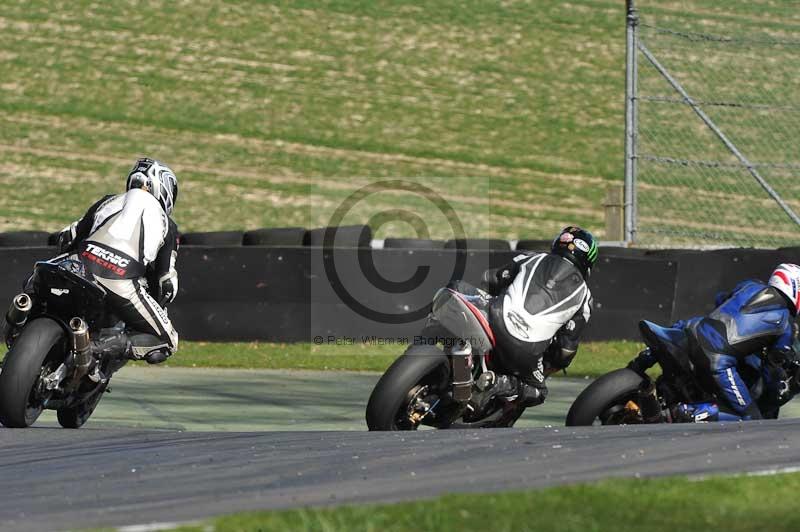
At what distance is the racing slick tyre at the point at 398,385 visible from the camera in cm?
765

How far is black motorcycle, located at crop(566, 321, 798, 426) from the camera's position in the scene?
8117 millimetres

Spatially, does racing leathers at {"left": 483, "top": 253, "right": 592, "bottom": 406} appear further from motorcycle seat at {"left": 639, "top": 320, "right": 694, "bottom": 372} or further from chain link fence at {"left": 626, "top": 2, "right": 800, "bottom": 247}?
chain link fence at {"left": 626, "top": 2, "right": 800, "bottom": 247}

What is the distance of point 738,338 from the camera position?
845cm

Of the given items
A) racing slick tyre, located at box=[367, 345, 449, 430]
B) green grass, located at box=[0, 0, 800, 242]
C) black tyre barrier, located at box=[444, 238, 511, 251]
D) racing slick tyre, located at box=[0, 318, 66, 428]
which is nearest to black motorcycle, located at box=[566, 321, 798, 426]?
racing slick tyre, located at box=[367, 345, 449, 430]

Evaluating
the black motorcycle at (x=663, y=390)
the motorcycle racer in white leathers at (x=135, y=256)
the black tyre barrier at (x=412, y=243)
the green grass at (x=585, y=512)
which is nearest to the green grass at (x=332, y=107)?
the black tyre barrier at (x=412, y=243)

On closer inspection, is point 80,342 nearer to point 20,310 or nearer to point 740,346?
point 20,310

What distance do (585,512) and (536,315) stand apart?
11.9 feet

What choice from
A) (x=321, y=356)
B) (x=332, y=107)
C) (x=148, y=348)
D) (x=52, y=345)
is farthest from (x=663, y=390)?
(x=332, y=107)

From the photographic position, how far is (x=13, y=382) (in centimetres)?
739

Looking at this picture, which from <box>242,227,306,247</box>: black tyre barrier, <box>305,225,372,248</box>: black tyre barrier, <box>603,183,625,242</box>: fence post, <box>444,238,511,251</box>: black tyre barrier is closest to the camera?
<box>305,225,372,248</box>: black tyre barrier

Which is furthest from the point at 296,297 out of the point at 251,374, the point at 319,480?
the point at 319,480

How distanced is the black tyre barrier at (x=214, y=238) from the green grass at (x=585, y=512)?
1041cm

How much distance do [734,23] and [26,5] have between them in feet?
45.4

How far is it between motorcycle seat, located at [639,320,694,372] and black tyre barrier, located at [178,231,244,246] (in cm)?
738
